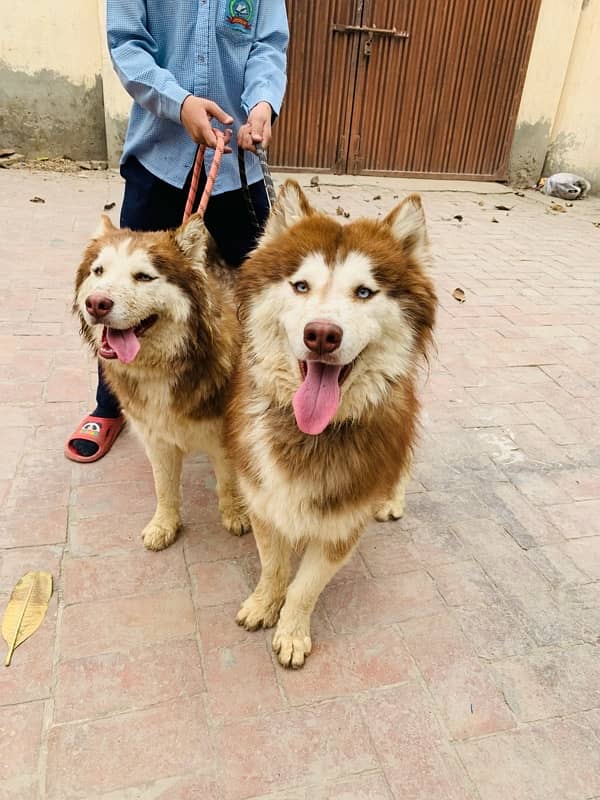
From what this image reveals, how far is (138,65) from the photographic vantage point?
2645 mm

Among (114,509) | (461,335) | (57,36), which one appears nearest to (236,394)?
(114,509)

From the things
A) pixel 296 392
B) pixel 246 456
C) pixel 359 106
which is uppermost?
pixel 359 106

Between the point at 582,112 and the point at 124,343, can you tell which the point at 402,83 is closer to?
the point at 582,112

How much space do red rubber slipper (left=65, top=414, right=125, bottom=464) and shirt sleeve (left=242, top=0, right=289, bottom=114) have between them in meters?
1.91

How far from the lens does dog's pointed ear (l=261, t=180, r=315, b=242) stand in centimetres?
217

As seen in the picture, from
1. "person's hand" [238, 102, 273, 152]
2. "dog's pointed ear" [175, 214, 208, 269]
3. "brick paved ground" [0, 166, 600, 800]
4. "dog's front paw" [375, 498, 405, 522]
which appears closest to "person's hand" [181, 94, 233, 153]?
"person's hand" [238, 102, 273, 152]

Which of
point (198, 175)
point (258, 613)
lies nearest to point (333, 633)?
point (258, 613)

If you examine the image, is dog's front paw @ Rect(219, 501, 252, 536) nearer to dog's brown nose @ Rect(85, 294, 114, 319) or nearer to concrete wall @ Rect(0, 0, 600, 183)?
dog's brown nose @ Rect(85, 294, 114, 319)

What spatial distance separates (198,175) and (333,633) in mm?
2202

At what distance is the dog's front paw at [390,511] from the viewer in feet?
10.0

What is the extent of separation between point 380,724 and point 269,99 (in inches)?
111

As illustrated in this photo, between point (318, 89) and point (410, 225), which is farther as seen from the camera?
point (318, 89)

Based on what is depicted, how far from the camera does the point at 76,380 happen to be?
4.04 m

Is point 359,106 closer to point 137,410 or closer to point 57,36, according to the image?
point 57,36
